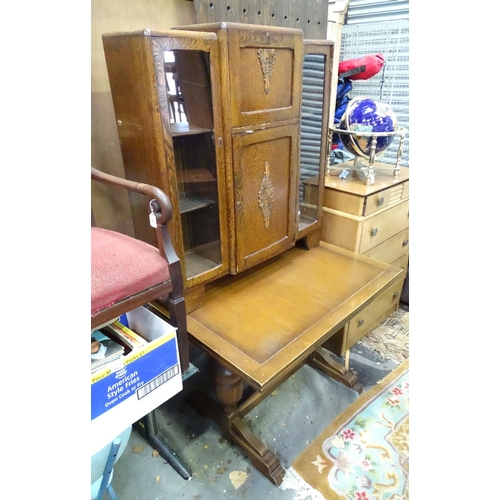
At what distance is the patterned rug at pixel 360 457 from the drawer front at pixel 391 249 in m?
→ 0.60

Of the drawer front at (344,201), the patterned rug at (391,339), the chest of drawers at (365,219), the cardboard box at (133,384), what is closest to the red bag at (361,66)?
the chest of drawers at (365,219)

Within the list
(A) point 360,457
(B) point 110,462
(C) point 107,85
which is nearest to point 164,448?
(B) point 110,462

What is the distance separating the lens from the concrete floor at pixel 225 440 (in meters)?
1.20

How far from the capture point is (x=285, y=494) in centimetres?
120

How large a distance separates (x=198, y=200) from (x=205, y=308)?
13.4 inches

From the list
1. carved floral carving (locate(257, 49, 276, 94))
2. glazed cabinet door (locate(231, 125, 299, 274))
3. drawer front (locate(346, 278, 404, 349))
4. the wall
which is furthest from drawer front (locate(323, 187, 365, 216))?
the wall

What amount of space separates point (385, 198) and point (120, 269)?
1.17 m

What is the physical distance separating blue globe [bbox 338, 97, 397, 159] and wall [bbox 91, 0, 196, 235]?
2.37 ft

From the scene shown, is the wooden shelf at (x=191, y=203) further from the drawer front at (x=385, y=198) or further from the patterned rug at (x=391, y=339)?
the patterned rug at (x=391, y=339)

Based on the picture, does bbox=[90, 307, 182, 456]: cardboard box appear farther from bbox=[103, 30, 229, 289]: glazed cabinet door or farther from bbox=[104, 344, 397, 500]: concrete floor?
bbox=[104, 344, 397, 500]: concrete floor
